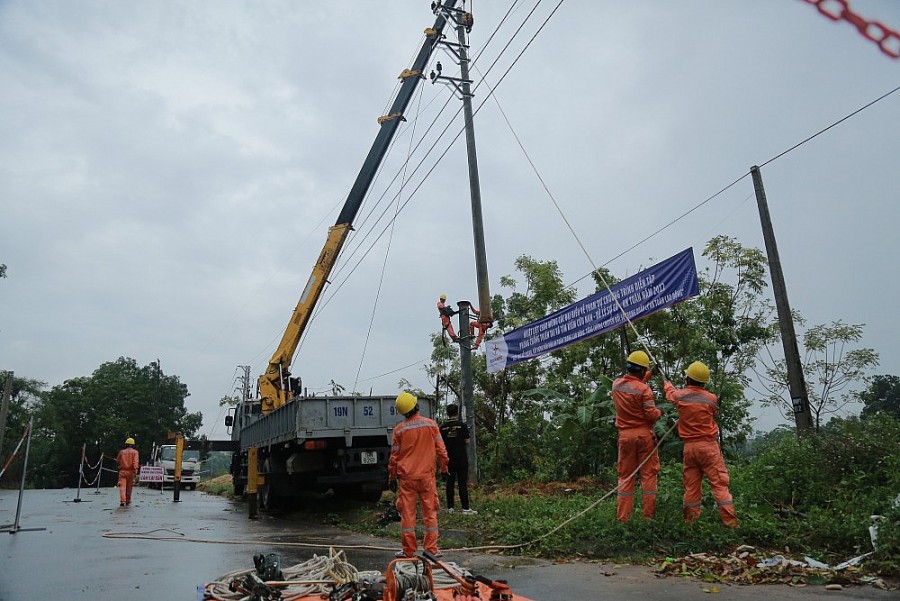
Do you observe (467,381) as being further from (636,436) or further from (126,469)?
(126,469)

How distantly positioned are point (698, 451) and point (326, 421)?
259 inches

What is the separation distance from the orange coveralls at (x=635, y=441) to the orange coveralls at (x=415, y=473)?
A: 1.97 meters

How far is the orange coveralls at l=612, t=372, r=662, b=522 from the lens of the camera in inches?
278

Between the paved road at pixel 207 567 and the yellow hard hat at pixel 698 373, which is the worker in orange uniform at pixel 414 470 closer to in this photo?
the paved road at pixel 207 567

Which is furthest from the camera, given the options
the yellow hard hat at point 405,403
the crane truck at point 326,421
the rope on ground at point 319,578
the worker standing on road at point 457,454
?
the crane truck at point 326,421

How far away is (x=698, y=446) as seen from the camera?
6852 millimetres

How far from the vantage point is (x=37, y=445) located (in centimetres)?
5556

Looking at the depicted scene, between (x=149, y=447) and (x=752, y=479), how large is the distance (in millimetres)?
57154

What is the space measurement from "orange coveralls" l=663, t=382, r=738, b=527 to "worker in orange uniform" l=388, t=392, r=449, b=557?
2.56m

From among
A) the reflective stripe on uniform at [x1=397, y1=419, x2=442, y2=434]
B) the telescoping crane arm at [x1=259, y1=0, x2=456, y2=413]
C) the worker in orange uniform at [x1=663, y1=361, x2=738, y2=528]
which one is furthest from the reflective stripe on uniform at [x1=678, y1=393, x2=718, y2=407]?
the telescoping crane arm at [x1=259, y1=0, x2=456, y2=413]

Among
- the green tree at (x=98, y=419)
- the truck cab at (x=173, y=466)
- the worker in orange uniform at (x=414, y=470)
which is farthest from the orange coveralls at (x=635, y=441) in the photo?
the green tree at (x=98, y=419)

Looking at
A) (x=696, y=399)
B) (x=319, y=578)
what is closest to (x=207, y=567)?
(x=319, y=578)

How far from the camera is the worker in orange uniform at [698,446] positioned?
6.64 meters

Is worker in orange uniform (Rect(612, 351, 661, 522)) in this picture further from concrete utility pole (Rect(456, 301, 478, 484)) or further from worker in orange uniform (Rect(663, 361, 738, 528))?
concrete utility pole (Rect(456, 301, 478, 484))
